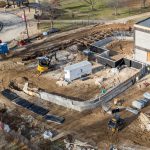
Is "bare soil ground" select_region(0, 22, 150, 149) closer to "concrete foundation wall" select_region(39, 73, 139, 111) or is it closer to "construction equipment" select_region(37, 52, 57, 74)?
"concrete foundation wall" select_region(39, 73, 139, 111)

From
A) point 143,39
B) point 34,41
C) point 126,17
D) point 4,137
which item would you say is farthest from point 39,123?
point 126,17

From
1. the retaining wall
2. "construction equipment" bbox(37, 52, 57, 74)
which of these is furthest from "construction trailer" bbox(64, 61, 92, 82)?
"construction equipment" bbox(37, 52, 57, 74)

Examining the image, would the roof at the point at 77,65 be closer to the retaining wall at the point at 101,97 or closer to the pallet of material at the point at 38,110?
A: the retaining wall at the point at 101,97

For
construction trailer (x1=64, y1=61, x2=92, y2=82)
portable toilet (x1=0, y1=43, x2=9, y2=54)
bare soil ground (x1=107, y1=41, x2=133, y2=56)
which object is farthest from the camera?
portable toilet (x1=0, y1=43, x2=9, y2=54)

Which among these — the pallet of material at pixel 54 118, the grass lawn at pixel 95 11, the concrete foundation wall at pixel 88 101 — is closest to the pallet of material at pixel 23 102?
the concrete foundation wall at pixel 88 101

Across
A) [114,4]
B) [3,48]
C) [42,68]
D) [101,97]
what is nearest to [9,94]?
[42,68]

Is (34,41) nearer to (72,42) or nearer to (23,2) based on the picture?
(72,42)

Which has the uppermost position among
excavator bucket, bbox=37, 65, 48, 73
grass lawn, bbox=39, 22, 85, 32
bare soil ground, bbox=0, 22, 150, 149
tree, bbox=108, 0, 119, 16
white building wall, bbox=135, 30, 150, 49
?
tree, bbox=108, 0, 119, 16
